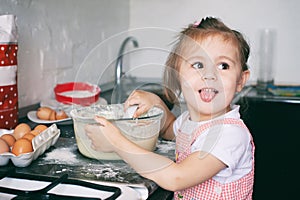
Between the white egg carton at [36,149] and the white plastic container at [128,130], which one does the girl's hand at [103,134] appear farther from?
the white egg carton at [36,149]

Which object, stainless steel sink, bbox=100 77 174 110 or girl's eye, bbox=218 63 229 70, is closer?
girl's eye, bbox=218 63 229 70

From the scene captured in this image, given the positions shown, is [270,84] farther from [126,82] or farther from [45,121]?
[45,121]

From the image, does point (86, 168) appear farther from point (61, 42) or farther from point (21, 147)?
point (61, 42)

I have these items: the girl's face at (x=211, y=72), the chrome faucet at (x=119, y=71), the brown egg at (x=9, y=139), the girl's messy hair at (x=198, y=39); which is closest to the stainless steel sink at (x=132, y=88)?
the chrome faucet at (x=119, y=71)

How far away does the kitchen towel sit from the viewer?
115cm

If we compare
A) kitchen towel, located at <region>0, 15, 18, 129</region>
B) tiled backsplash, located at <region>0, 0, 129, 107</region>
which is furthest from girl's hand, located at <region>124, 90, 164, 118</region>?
tiled backsplash, located at <region>0, 0, 129, 107</region>

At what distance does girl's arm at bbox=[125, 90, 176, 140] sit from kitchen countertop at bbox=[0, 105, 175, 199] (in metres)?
0.07

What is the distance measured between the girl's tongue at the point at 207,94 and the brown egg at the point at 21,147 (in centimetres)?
39

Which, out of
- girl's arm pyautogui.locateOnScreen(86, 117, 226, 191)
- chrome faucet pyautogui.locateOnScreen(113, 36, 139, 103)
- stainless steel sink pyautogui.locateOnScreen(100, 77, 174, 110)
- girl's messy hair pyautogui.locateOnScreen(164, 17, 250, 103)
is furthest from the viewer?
chrome faucet pyautogui.locateOnScreen(113, 36, 139, 103)

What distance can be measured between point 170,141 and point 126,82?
681 mm

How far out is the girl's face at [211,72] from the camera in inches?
36.3

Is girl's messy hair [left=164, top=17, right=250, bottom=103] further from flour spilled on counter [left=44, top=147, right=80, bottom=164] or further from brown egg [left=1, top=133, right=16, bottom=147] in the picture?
brown egg [left=1, top=133, right=16, bottom=147]

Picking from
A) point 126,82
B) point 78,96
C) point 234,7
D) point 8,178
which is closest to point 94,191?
point 8,178

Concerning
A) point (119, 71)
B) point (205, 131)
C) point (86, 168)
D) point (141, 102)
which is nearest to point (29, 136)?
point (86, 168)
